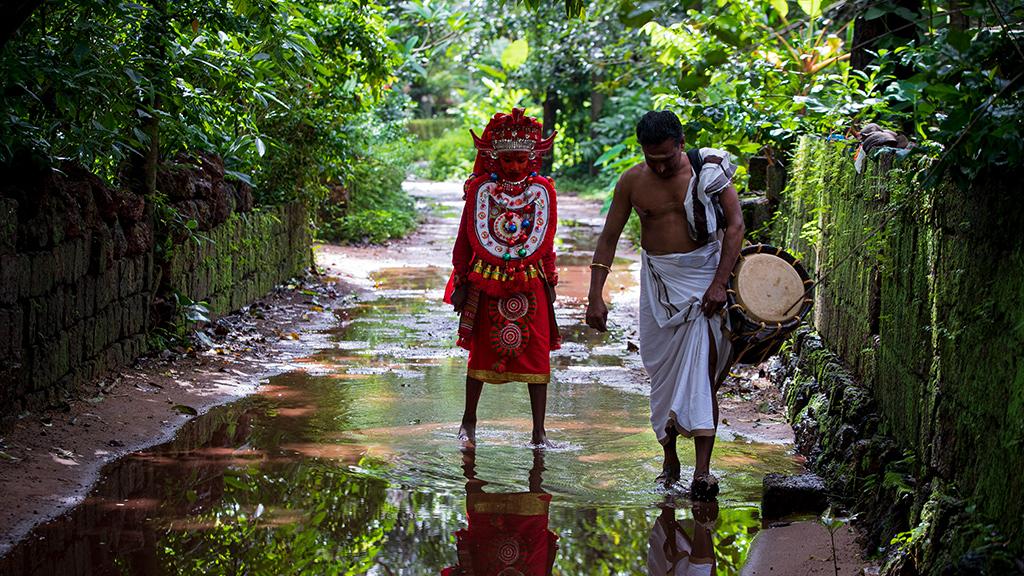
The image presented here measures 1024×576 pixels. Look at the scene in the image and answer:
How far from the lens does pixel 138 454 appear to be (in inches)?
249

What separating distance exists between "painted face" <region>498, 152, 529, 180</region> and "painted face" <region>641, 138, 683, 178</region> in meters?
1.08

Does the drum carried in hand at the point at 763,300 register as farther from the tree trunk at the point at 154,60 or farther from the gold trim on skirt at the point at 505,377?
the tree trunk at the point at 154,60

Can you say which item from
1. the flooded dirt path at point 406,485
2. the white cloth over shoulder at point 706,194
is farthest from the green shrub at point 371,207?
the white cloth over shoulder at point 706,194

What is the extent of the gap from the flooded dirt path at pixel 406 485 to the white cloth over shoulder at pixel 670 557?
0.01 metres

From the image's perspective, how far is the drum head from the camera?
19.7ft

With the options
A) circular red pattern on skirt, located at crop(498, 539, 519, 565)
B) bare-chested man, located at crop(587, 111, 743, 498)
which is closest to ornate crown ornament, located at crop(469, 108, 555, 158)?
bare-chested man, located at crop(587, 111, 743, 498)

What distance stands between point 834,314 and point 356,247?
12.4 metres

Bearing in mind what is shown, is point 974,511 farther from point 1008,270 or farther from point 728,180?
point 728,180

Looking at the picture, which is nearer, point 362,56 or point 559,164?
point 362,56

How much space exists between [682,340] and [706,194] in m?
0.81

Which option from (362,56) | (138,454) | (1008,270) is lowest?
(138,454)

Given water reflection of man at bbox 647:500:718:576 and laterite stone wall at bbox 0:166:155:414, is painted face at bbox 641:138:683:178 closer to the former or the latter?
water reflection of man at bbox 647:500:718:576

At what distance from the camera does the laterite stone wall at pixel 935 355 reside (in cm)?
369

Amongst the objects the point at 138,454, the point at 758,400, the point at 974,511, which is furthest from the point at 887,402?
the point at 138,454
